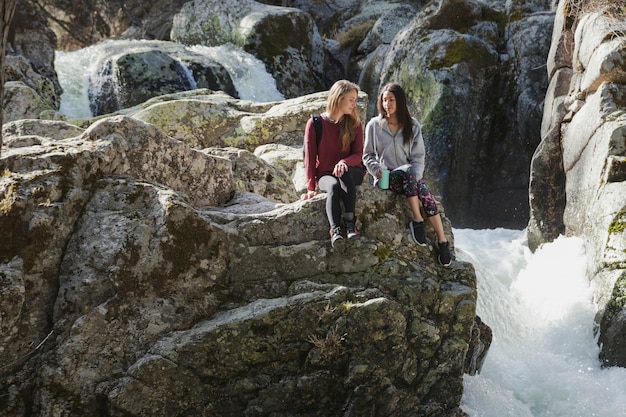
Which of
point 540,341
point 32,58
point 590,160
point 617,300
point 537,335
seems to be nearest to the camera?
point 617,300

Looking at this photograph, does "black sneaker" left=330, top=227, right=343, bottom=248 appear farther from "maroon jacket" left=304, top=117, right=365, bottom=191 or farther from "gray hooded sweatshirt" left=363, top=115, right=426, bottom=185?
"gray hooded sweatshirt" left=363, top=115, right=426, bottom=185

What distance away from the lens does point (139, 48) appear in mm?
17422

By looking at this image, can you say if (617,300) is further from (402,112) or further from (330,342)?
(330,342)

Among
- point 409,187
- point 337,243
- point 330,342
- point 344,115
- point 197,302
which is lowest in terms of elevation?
point 330,342

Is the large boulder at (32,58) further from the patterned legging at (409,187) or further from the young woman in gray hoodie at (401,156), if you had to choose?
the patterned legging at (409,187)

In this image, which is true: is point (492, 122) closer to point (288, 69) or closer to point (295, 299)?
point (288, 69)

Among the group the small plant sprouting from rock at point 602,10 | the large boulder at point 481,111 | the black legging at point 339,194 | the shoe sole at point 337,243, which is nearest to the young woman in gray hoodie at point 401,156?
the black legging at point 339,194

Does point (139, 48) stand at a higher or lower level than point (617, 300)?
higher

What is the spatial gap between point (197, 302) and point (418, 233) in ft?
6.91

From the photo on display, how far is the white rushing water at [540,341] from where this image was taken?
7.02 meters

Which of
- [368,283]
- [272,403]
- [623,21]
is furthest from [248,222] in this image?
[623,21]

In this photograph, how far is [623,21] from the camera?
10578 mm

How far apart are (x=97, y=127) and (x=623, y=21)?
911 cm

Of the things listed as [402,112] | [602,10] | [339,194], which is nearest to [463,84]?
[602,10]
